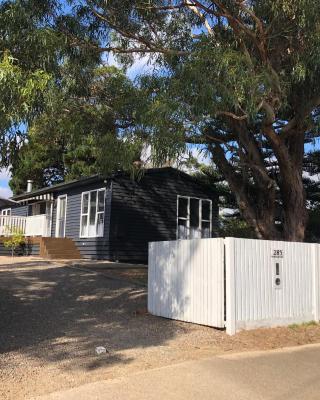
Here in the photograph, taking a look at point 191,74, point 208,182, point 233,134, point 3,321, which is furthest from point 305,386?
point 208,182

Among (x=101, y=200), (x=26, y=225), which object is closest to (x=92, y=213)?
(x=101, y=200)

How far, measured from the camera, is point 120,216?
69.4ft

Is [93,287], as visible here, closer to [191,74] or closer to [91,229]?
[191,74]

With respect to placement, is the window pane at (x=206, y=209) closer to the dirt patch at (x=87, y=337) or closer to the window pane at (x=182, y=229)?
the window pane at (x=182, y=229)

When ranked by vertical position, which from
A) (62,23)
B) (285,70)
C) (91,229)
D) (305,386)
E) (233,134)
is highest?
(62,23)

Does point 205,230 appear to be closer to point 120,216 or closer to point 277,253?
point 120,216

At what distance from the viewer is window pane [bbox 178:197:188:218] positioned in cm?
2358

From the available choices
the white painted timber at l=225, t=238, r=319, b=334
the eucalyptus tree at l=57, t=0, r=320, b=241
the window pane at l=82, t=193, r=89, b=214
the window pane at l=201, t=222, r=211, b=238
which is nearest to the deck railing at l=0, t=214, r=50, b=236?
the window pane at l=82, t=193, r=89, b=214

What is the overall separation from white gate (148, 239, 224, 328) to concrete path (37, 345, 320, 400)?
5.90ft

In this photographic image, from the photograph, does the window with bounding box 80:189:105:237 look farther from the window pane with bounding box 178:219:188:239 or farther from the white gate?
the white gate

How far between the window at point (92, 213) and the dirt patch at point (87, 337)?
8.27 meters

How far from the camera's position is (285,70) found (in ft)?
39.4

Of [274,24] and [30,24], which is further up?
[274,24]

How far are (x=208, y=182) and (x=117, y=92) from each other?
12.6 metres
